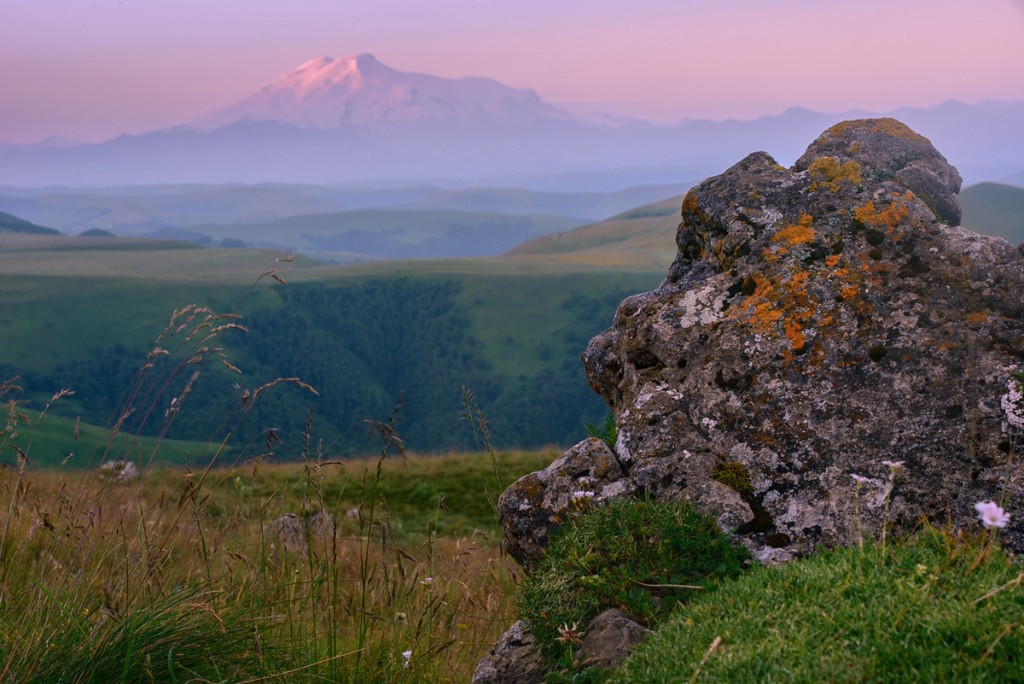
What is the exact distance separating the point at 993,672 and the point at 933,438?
7.77ft

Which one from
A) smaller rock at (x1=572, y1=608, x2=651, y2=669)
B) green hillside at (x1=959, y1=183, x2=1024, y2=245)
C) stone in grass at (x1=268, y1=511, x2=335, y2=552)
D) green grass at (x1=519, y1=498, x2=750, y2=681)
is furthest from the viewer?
green hillside at (x1=959, y1=183, x2=1024, y2=245)

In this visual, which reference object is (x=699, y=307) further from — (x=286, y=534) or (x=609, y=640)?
(x=286, y=534)

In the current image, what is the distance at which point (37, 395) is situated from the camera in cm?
17525

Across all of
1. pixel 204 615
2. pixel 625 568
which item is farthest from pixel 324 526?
pixel 625 568

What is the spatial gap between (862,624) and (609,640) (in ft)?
4.35

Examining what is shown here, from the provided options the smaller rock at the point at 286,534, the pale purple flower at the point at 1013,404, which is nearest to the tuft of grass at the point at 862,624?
the pale purple flower at the point at 1013,404

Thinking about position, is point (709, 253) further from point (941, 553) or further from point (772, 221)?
point (941, 553)

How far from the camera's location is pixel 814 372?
17.2 feet

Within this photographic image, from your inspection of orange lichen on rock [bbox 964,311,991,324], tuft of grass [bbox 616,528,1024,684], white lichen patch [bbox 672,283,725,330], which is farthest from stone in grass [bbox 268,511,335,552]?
orange lichen on rock [bbox 964,311,991,324]

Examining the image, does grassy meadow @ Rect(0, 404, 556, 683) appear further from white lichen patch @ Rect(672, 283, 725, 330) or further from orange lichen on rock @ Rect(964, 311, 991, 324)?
orange lichen on rock @ Rect(964, 311, 991, 324)

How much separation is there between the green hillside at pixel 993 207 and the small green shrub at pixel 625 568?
155m

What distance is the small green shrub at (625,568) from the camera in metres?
4.16

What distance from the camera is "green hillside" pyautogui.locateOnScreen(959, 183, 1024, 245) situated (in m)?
148

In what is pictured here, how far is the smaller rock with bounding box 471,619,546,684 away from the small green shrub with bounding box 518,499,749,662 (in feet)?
0.37
